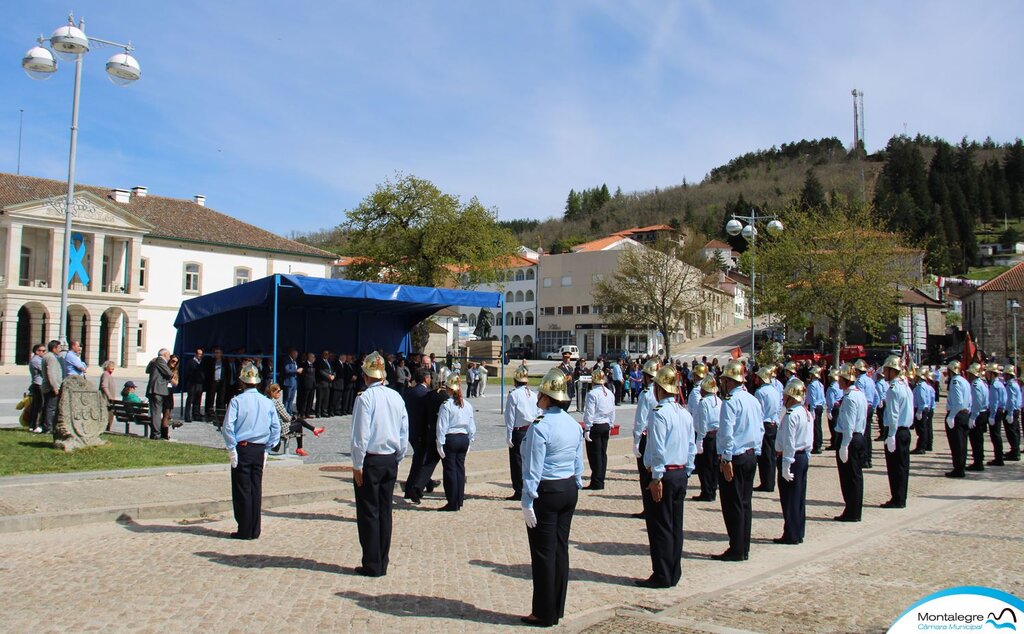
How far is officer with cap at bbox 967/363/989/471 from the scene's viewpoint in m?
14.4

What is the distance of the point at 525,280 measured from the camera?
291 ft

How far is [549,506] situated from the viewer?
222 inches

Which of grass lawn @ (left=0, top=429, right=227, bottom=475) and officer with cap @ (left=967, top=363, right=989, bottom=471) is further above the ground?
officer with cap @ (left=967, top=363, right=989, bottom=471)

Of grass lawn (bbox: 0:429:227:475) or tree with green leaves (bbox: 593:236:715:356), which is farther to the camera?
tree with green leaves (bbox: 593:236:715:356)

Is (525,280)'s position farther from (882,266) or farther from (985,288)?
(882,266)

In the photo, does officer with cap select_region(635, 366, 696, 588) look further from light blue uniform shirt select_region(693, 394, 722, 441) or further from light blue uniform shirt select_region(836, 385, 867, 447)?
light blue uniform shirt select_region(836, 385, 867, 447)

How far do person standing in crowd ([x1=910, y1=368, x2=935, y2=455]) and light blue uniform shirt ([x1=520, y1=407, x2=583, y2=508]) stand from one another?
43.2 feet

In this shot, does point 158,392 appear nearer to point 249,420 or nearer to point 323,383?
point 323,383

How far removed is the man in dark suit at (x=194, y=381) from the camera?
61.5 feet

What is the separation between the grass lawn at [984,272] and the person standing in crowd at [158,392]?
11876 centimetres

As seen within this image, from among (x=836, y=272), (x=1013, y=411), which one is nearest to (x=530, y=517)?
(x=1013, y=411)

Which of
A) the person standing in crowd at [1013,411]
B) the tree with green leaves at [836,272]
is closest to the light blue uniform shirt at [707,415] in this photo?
the person standing in crowd at [1013,411]

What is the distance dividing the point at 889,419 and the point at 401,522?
284 inches

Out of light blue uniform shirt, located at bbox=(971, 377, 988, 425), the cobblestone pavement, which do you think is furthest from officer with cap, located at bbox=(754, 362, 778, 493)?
light blue uniform shirt, located at bbox=(971, 377, 988, 425)
